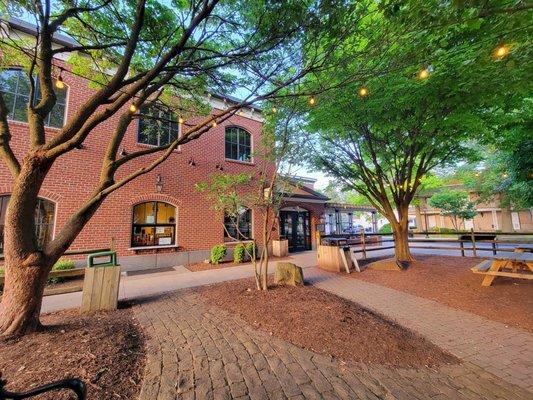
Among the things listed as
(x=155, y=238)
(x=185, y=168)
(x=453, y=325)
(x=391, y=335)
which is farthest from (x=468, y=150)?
(x=155, y=238)

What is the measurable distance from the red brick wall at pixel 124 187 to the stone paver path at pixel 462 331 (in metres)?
6.64

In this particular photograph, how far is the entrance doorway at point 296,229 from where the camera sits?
14.0 meters

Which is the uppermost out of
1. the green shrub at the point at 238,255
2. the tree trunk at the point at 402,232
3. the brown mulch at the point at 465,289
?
the tree trunk at the point at 402,232

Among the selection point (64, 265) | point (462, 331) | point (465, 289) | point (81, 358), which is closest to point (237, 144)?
point (64, 265)

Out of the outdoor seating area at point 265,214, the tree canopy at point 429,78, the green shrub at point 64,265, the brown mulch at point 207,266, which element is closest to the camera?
the outdoor seating area at point 265,214

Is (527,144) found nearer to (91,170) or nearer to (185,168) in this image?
(185,168)

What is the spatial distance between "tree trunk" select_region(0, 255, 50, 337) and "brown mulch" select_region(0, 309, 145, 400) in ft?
0.68

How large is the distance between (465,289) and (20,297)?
28.9 ft

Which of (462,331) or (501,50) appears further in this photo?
(462,331)

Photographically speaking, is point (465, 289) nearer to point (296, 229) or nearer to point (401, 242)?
point (401, 242)

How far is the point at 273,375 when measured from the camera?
264cm

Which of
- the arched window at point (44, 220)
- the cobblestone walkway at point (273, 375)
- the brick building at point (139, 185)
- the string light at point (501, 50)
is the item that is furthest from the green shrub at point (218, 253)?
the string light at point (501, 50)

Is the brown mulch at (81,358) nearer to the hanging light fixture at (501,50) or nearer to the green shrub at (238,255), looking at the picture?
the hanging light fixture at (501,50)

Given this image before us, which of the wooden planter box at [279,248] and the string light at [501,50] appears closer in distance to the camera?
the string light at [501,50]
